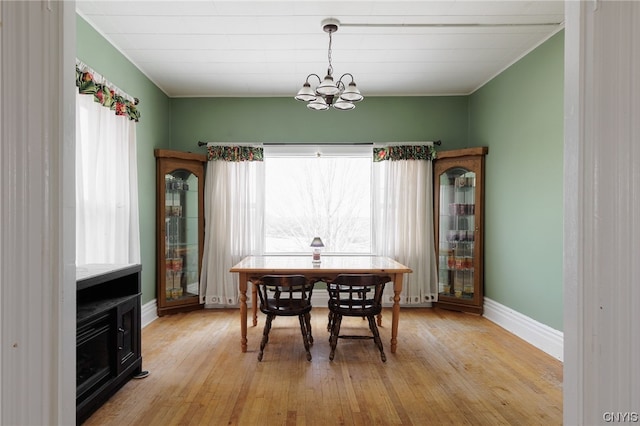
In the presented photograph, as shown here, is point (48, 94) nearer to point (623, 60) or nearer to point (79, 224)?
point (623, 60)

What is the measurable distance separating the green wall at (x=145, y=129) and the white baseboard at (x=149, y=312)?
59 millimetres

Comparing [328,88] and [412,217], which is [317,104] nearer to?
[328,88]

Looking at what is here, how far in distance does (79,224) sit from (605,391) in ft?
11.1

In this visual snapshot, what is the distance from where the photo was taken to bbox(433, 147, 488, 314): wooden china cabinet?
4.73 metres

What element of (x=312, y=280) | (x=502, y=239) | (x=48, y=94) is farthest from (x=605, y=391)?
(x=502, y=239)

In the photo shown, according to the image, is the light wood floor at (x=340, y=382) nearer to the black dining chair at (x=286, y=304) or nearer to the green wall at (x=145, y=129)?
the black dining chair at (x=286, y=304)

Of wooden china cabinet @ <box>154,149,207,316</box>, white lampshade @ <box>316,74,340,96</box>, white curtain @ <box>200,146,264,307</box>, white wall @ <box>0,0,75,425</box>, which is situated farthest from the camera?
white curtain @ <box>200,146,264,307</box>

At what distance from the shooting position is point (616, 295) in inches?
33.7

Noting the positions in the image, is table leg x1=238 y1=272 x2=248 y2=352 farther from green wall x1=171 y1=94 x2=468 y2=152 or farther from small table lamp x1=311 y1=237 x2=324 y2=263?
green wall x1=171 y1=94 x2=468 y2=152

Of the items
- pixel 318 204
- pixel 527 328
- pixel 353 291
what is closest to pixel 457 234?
pixel 527 328

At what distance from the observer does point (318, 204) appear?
5410 millimetres

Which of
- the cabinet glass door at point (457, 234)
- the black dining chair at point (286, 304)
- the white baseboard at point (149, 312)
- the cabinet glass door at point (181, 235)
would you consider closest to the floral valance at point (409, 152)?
the cabinet glass door at point (457, 234)

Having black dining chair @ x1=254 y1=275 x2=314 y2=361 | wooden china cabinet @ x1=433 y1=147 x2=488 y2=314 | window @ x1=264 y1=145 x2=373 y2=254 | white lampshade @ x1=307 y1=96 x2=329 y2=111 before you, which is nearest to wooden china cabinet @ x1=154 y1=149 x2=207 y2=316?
window @ x1=264 y1=145 x2=373 y2=254

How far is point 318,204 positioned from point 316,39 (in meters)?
2.37
